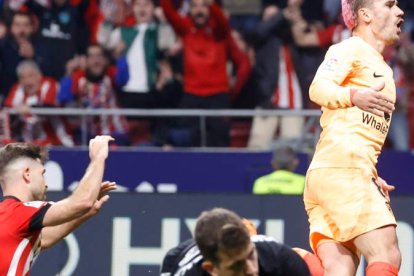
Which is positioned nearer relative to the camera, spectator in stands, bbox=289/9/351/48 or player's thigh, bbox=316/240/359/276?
player's thigh, bbox=316/240/359/276

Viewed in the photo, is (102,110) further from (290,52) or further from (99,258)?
(99,258)

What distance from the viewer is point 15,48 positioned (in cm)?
1282

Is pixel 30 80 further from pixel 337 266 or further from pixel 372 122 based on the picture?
pixel 337 266

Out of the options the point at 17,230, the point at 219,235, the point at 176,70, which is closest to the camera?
the point at 219,235

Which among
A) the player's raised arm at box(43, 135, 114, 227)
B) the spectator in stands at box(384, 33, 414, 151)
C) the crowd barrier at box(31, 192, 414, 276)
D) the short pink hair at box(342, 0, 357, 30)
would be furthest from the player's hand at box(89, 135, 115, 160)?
the spectator in stands at box(384, 33, 414, 151)

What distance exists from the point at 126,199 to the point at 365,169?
272 cm

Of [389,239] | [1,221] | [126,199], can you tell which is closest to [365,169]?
[389,239]

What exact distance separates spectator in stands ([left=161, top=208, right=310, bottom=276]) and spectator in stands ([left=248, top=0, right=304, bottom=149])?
698 cm

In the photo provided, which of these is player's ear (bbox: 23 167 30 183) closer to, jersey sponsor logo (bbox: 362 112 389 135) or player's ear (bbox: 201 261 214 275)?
player's ear (bbox: 201 261 214 275)

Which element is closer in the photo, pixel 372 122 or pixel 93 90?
pixel 372 122

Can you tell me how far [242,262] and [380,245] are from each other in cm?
136

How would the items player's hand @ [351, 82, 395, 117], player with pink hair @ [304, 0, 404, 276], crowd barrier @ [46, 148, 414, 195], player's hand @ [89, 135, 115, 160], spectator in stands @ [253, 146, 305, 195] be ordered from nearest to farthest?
player's hand @ [89, 135, 115, 160]
player's hand @ [351, 82, 395, 117]
player with pink hair @ [304, 0, 404, 276]
spectator in stands @ [253, 146, 305, 195]
crowd barrier @ [46, 148, 414, 195]

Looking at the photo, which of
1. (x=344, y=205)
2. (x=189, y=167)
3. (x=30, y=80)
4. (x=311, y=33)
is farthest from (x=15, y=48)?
(x=344, y=205)

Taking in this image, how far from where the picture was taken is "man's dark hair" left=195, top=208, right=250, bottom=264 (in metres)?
5.12
